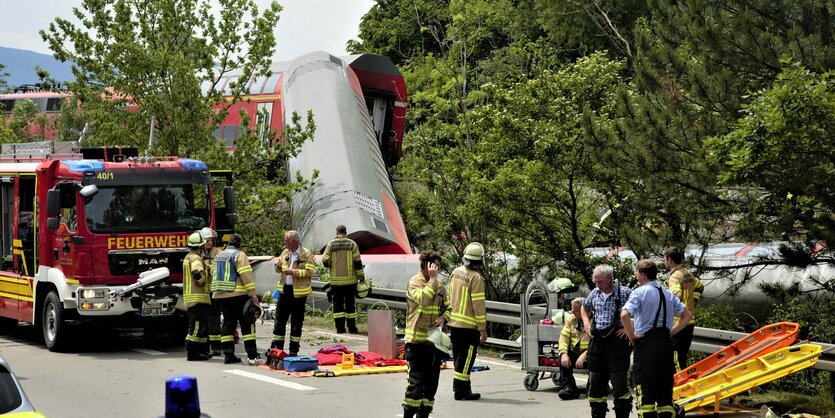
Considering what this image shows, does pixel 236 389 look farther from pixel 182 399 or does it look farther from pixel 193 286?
pixel 182 399

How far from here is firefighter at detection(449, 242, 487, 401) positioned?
483 inches

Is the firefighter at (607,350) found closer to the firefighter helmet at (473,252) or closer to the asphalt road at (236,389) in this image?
the asphalt road at (236,389)

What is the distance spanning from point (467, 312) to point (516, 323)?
344 centimetres

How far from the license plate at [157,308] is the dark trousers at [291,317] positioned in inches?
73.4

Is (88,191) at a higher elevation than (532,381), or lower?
higher

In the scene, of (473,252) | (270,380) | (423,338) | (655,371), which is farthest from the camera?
(270,380)

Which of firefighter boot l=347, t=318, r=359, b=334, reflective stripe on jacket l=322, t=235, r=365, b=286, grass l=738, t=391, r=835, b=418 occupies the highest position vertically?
reflective stripe on jacket l=322, t=235, r=365, b=286

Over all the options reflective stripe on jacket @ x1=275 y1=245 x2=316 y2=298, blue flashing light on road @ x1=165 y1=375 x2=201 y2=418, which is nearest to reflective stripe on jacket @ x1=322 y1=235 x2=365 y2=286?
reflective stripe on jacket @ x1=275 y1=245 x2=316 y2=298

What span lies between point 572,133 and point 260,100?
2232cm

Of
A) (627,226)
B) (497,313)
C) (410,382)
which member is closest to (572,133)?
(627,226)

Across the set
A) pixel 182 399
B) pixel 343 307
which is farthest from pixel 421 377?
pixel 343 307

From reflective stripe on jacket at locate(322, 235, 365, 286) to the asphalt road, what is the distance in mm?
1594

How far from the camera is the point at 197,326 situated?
15.6 m

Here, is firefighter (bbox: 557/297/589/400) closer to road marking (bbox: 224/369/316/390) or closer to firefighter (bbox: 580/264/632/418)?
firefighter (bbox: 580/264/632/418)
